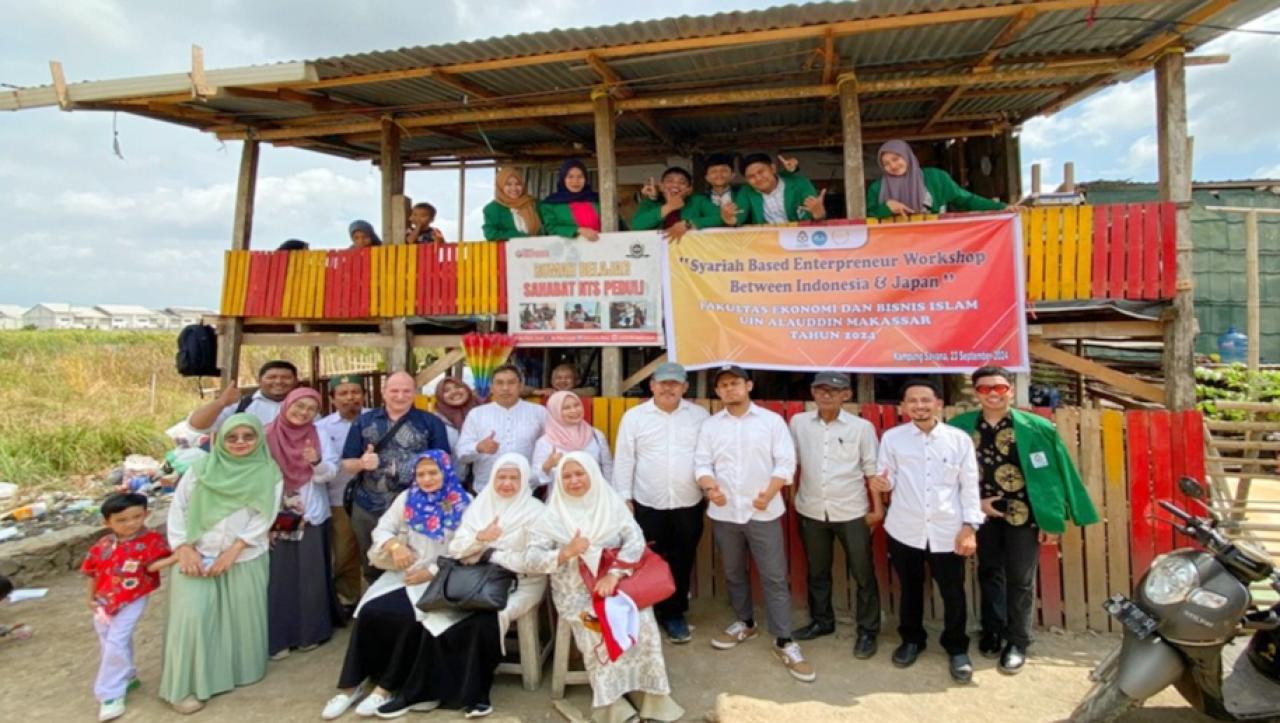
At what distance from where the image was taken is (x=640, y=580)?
326 centimetres

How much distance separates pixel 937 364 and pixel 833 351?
696 mm

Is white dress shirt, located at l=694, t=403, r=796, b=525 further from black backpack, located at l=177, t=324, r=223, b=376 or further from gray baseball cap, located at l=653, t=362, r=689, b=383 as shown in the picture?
black backpack, located at l=177, t=324, r=223, b=376

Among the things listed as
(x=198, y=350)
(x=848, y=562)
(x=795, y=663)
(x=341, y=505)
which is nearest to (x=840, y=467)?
(x=848, y=562)

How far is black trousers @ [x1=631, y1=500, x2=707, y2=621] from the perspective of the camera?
3936 millimetres

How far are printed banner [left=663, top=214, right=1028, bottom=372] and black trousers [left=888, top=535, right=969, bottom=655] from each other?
137 centimetres

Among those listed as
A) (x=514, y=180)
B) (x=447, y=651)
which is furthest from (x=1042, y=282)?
(x=447, y=651)

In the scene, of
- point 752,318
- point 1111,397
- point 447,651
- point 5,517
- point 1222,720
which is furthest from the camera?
point 1111,397

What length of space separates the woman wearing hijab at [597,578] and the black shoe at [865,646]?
3.93 ft

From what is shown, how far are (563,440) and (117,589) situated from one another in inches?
97.9

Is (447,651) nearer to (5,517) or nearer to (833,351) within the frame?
(833,351)

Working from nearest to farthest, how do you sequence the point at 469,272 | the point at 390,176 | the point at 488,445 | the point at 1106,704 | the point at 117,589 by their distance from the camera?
the point at 1106,704
the point at 117,589
the point at 488,445
the point at 469,272
the point at 390,176

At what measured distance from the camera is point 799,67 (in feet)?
16.8

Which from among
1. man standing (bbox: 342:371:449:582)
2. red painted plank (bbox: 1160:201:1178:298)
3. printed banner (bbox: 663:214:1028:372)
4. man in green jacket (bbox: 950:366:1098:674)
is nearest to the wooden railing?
red painted plank (bbox: 1160:201:1178:298)

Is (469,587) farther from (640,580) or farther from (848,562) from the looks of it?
(848,562)
